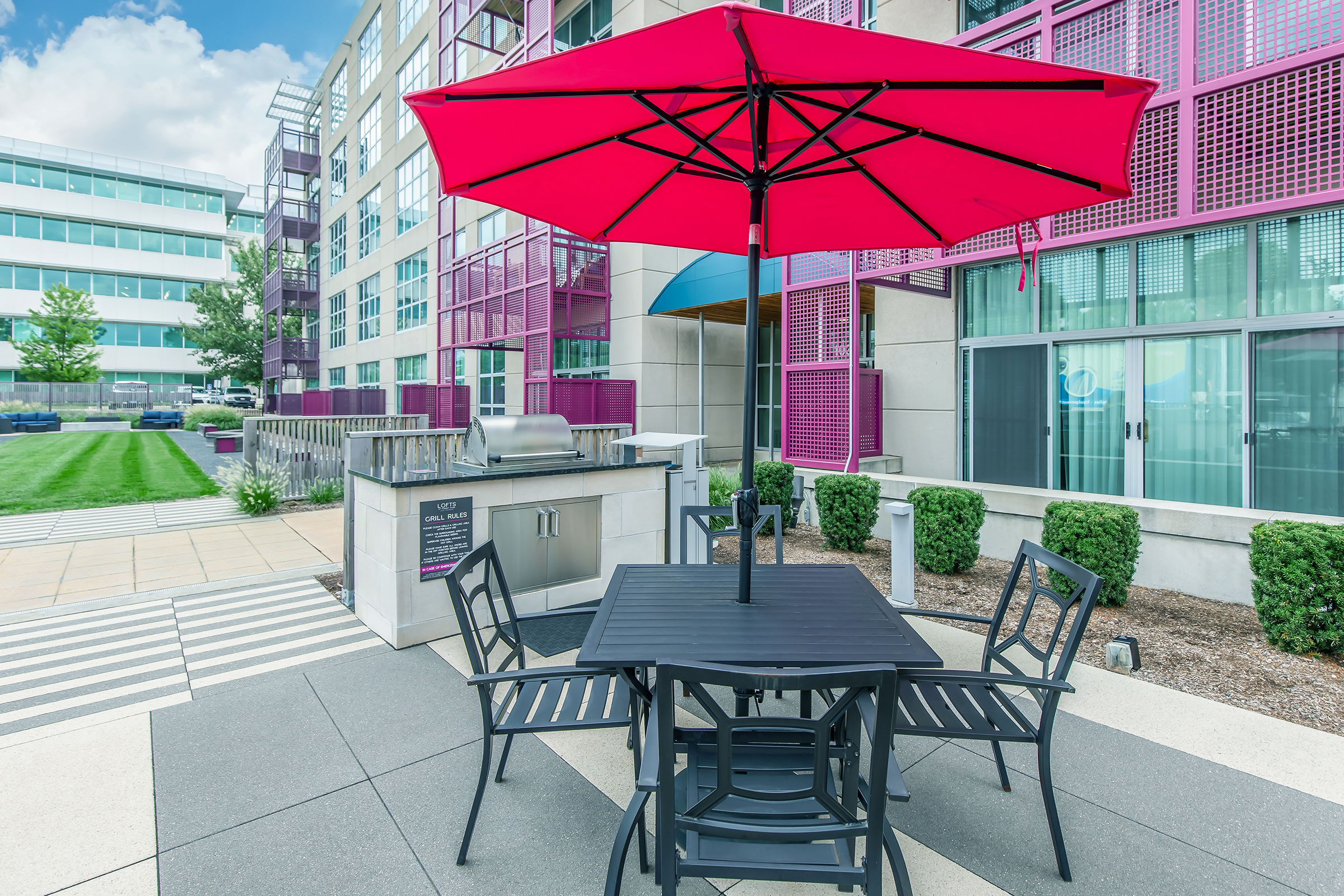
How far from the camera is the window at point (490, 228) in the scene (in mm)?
17812

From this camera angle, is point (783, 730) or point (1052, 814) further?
point (1052, 814)

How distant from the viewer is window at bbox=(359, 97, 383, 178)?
85.3 feet

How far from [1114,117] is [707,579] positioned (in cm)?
276

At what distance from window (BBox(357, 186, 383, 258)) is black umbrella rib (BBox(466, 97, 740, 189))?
25924 mm

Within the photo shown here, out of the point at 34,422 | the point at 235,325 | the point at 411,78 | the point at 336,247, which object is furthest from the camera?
the point at 235,325

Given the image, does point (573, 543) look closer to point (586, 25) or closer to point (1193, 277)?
point (1193, 277)

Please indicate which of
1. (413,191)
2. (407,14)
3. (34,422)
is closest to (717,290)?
(413,191)

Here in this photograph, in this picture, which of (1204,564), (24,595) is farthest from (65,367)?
(1204,564)

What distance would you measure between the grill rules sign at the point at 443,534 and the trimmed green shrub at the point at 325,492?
7.51m

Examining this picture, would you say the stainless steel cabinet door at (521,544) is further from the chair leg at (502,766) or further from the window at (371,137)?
the window at (371,137)

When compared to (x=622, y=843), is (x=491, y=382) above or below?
above

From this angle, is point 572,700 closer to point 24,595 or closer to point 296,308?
point 24,595

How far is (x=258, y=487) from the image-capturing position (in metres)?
9.69

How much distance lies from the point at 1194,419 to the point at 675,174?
694cm
